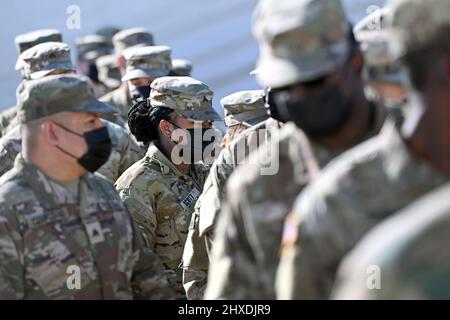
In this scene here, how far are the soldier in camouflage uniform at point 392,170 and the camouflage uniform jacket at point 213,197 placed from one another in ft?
10.5

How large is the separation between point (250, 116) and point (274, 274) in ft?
13.2

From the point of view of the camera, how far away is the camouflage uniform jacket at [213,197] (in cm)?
749

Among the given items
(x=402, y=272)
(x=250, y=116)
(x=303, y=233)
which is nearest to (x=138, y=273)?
(x=303, y=233)

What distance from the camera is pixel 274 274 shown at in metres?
4.75

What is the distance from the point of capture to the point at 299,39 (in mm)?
Answer: 4828

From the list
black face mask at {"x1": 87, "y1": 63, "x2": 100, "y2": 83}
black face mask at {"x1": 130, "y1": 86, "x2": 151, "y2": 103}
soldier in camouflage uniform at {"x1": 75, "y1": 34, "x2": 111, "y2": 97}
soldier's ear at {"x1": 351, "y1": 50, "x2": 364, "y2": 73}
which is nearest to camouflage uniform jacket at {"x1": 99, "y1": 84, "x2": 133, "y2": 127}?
black face mask at {"x1": 130, "y1": 86, "x2": 151, "y2": 103}

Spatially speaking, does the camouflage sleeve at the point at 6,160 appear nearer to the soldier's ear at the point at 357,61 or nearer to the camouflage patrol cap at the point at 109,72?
the soldier's ear at the point at 357,61

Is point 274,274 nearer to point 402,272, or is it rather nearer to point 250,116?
point 402,272

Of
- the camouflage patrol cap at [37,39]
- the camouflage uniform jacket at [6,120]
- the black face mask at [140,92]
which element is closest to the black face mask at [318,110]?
the black face mask at [140,92]

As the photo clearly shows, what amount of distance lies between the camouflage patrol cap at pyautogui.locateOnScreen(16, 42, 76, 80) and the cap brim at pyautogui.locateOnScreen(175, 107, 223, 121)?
1.87 metres

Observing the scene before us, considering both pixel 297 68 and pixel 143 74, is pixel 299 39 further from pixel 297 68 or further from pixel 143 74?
pixel 143 74

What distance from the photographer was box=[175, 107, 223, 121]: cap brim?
8604 mm

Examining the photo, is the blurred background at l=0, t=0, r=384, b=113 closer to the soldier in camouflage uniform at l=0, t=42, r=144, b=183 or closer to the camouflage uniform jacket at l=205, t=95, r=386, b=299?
the soldier in camouflage uniform at l=0, t=42, r=144, b=183

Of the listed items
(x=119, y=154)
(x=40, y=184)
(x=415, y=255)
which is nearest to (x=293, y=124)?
(x=40, y=184)
